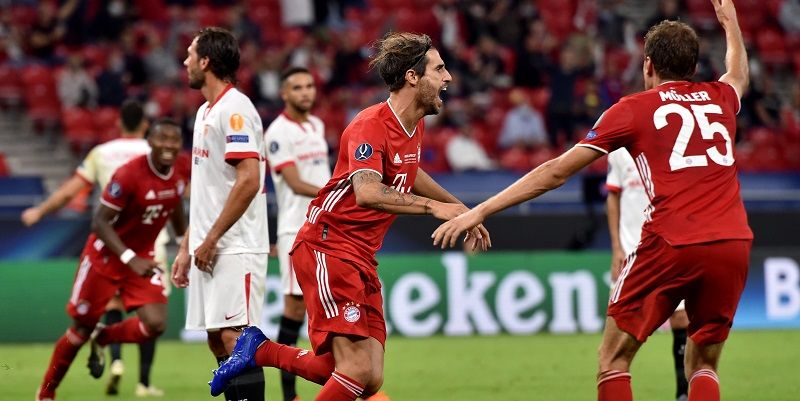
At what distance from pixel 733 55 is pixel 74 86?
15.3 m

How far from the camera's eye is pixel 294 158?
10094 millimetres

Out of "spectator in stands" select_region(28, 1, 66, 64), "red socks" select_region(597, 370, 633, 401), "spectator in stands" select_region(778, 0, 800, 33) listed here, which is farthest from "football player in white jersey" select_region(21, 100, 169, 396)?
"spectator in stands" select_region(778, 0, 800, 33)

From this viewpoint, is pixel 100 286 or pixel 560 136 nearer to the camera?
pixel 100 286

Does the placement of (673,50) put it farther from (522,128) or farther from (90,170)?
(522,128)

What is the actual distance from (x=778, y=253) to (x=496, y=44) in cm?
871

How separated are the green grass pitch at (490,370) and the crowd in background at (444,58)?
19.2 ft

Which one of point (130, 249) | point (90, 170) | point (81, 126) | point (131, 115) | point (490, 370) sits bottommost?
point (490, 370)

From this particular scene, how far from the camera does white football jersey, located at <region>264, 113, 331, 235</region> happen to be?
10.1 m

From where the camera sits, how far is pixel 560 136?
2088cm

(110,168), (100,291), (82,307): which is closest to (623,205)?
(100,291)

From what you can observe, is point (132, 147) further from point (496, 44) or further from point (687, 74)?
point (496, 44)

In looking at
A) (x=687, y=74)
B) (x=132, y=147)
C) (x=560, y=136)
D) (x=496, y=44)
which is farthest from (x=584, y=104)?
(x=687, y=74)

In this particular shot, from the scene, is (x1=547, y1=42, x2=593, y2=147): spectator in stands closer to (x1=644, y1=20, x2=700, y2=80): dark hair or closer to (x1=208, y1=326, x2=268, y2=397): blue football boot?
(x1=208, y1=326, x2=268, y2=397): blue football boot

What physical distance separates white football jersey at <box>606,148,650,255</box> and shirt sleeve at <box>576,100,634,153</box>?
3718mm
